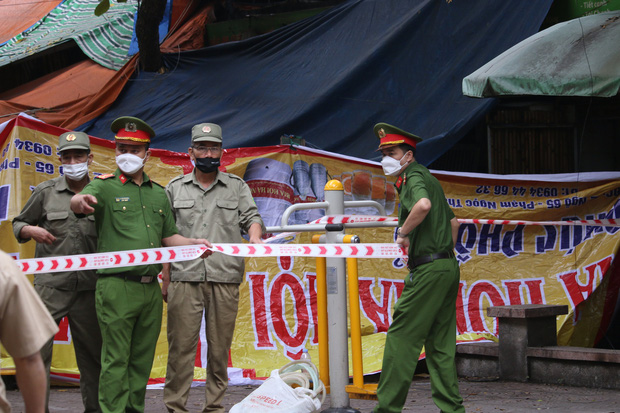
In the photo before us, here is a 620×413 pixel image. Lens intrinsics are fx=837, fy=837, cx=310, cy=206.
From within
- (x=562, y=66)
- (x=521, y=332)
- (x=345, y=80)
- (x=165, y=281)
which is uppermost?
(x=345, y=80)

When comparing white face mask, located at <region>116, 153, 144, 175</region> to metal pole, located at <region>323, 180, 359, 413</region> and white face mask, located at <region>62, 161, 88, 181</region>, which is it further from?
metal pole, located at <region>323, 180, 359, 413</region>

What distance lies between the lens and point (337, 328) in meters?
5.43

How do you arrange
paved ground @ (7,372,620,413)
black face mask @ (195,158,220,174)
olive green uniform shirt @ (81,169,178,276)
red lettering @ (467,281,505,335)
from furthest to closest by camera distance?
red lettering @ (467,281,505,335), paved ground @ (7,372,620,413), black face mask @ (195,158,220,174), olive green uniform shirt @ (81,169,178,276)

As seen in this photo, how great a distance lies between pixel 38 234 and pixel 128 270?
67cm

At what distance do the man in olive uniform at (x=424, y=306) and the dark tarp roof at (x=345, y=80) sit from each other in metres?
2.92

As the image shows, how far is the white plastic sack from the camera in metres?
5.19

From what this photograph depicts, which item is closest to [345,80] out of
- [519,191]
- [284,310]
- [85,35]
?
[519,191]

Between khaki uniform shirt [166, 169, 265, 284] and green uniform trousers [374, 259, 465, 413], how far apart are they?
3.82ft

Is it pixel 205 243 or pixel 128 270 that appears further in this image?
pixel 205 243

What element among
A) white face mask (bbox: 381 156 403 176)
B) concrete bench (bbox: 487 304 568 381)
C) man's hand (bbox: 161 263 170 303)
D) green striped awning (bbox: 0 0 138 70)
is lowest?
concrete bench (bbox: 487 304 568 381)

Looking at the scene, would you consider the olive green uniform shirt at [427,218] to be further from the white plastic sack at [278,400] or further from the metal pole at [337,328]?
the white plastic sack at [278,400]

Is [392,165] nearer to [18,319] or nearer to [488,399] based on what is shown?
[488,399]

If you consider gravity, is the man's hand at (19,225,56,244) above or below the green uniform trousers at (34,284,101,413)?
above

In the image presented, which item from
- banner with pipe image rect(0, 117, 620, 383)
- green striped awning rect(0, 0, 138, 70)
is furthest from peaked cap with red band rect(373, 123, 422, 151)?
green striped awning rect(0, 0, 138, 70)
